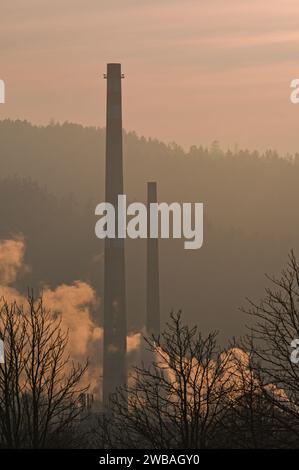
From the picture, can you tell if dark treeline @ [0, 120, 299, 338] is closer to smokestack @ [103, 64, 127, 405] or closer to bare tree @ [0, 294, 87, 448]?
smokestack @ [103, 64, 127, 405]

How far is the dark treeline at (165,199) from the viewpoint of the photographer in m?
109

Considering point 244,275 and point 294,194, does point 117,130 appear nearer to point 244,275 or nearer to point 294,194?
point 244,275

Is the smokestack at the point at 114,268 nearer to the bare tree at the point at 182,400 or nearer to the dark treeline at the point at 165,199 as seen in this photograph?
the bare tree at the point at 182,400

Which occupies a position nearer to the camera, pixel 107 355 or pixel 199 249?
pixel 107 355

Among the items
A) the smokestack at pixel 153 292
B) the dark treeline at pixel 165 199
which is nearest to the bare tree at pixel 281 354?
the smokestack at pixel 153 292

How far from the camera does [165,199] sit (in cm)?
13462

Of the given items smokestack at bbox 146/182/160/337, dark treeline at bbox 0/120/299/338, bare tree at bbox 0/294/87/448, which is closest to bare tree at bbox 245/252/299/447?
bare tree at bbox 0/294/87/448

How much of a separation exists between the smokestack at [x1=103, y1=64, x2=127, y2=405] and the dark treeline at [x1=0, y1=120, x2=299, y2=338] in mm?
37956

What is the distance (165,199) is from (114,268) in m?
79.1


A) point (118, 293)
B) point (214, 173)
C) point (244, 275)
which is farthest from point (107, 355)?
point (214, 173)

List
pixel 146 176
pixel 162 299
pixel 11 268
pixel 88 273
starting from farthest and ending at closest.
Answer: pixel 146 176 → pixel 162 299 → pixel 88 273 → pixel 11 268

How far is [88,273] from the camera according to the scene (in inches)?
4063

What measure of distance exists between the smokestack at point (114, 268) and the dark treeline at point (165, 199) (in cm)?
3796
